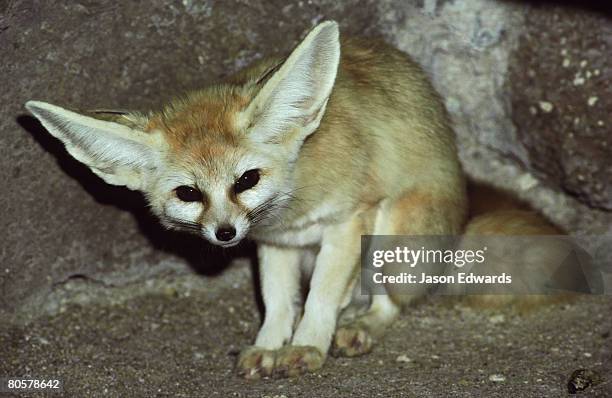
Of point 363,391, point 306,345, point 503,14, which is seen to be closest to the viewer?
point 363,391

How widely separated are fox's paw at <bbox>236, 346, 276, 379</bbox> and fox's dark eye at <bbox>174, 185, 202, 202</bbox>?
0.75 m

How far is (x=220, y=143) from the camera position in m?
3.38

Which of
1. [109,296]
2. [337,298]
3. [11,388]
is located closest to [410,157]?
[337,298]

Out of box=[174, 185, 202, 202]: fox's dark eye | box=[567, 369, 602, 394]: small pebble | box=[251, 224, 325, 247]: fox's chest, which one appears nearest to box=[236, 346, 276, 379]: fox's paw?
box=[251, 224, 325, 247]: fox's chest

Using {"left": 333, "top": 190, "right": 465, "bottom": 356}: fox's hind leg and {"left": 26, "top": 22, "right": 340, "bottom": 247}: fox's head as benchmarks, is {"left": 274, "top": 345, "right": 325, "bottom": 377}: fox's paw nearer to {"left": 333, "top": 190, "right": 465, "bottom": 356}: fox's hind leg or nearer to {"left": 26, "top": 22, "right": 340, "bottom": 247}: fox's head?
{"left": 333, "top": 190, "right": 465, "bottom": 356}: fox's hind leg

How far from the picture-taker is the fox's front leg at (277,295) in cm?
391

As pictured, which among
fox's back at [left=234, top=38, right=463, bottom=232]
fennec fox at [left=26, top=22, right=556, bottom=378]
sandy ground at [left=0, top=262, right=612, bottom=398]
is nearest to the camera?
fennec fox at [left=26, top=22, right=556, bottom=378]

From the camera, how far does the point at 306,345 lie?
149 inches

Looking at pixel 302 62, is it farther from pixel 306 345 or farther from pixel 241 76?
pixel 306 345

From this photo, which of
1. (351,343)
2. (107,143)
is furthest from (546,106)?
(107,143)

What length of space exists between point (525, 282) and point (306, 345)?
3.48 feet

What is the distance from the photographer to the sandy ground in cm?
358

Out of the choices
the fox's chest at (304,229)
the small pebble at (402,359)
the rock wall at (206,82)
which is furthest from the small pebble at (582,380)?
the rock wall at (206,82)

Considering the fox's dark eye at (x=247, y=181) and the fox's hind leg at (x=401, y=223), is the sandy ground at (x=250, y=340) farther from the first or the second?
the fox's dark eye at (x=247, y=181)
